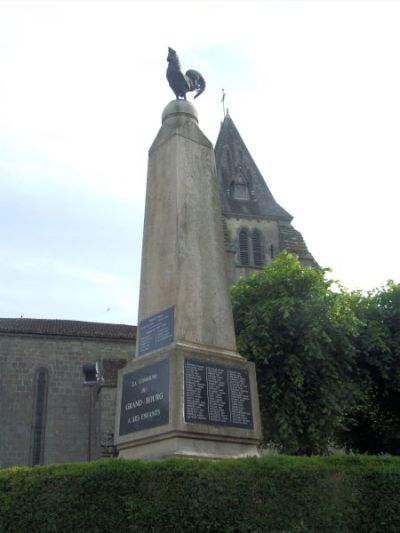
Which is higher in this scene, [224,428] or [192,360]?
[192,360]

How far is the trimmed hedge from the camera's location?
4.94 metres

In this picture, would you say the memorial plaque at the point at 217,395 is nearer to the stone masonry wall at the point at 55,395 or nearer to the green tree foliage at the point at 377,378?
the green tree foliage at the point at 377,378

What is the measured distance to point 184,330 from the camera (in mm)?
6461

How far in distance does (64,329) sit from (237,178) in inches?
662

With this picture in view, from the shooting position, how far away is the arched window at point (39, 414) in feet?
69.5

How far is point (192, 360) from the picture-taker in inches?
243

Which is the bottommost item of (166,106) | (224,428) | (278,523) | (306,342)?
(278,523)

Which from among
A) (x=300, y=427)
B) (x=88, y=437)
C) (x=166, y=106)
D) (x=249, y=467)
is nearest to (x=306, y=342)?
(x=300, y=427)

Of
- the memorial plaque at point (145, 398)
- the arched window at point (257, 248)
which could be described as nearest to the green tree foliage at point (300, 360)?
the memorial plaque at point (145, 398)

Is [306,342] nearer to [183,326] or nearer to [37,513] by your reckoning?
[183,326]

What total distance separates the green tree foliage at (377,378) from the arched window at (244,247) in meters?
15.4

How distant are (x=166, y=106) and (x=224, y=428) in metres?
4.35

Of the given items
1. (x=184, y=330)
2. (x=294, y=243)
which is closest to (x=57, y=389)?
(x=294, y=243)

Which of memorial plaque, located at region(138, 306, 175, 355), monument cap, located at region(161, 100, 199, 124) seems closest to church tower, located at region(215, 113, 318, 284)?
monument cap, located at region(161, 100, 199, 124)
